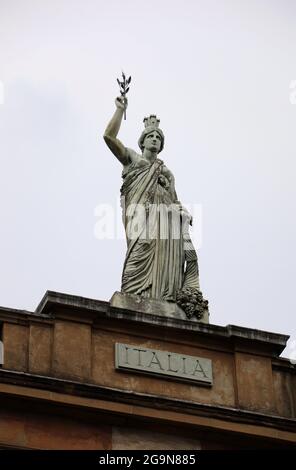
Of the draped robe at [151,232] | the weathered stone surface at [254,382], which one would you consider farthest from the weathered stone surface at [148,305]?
the weathered stone surface at [254,382]

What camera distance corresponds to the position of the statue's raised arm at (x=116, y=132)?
33091mm

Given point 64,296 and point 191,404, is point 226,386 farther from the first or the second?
point 64,296

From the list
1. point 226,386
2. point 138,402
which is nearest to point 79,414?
point 138,402

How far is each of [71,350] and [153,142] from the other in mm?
5352

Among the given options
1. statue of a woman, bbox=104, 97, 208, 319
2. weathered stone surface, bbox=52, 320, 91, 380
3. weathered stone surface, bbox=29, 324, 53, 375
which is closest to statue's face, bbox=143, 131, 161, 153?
statue of a woman, bbox=104, 97, 208, 319

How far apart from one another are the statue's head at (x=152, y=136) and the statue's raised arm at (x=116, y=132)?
0.61 meters

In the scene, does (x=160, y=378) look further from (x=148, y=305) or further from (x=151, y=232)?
(x=151, y=232)

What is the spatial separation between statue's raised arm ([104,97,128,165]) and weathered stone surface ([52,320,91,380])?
13.8ft

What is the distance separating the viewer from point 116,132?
33156 mm

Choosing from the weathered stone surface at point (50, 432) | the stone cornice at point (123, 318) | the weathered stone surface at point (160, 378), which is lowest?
the weathered stone surface at point (50, 432)

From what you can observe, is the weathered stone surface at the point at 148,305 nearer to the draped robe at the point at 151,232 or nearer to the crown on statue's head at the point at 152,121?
the draped robe at the point at 151,232

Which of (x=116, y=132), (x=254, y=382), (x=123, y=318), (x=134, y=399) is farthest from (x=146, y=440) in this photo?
(x=116, y=132)

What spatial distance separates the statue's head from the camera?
33812 mm

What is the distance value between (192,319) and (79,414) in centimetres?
321
